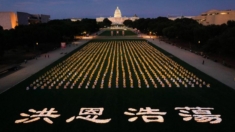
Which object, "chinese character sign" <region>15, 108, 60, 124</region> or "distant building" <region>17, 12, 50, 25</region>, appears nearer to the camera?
"chinese character sign" <region>15, 108, 60, 124</region>

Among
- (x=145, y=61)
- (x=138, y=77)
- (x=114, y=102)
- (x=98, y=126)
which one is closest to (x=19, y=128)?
(x=98, y=126)

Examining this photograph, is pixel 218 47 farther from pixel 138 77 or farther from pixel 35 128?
pixel 35 128

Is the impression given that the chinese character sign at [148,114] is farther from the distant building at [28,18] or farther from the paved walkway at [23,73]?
the distant building at [28,18]

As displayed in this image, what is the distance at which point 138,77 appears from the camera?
29.6 m

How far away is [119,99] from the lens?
2173 cm

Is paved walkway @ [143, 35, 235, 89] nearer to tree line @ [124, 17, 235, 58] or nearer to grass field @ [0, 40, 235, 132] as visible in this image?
grass field @ [0, 40, 235, 132]

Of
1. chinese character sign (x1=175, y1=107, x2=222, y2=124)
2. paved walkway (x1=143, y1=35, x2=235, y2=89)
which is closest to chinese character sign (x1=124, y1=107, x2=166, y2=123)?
chinese character sign (x1=175, y1=107, x2=222, y2=124)

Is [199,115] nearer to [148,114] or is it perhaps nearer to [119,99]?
[148,114]

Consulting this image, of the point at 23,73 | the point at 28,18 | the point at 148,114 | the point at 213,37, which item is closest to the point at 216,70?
the point at 213,37

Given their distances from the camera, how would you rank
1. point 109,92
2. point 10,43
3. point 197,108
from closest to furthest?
1. point 197,108
2. point 109,92
3. point 10,43

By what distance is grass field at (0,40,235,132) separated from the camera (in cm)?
1656

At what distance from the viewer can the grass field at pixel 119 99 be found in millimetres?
16562

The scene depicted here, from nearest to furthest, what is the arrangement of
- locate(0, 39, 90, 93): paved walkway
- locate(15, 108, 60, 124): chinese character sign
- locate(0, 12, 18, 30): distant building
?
locate(15, 108, 60, 124): chinese character sign, locate(0, 39, 90, 93): paved walkway, locate(0, 12, 18, 30): distant building

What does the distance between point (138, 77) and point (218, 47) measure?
17138 millimetres
